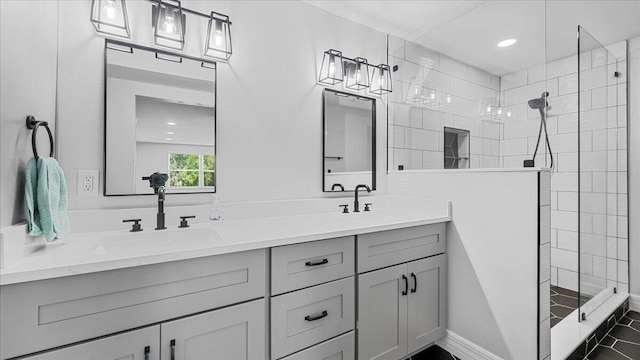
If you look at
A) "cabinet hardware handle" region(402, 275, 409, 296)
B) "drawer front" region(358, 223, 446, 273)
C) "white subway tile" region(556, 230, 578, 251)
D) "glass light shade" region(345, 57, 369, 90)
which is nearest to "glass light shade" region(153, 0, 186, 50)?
"glass light shade" region(345, 57, 369, 90)

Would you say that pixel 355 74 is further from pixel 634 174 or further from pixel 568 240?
pixel 634 174

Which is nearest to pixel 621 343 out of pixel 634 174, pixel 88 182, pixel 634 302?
pixel 634 302

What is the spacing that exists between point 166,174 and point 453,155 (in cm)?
186

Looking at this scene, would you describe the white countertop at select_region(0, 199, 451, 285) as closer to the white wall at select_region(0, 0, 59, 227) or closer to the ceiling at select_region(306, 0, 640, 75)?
the white wall at select_region(0, 0, 59, 227)

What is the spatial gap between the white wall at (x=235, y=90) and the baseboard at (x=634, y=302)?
2.20m

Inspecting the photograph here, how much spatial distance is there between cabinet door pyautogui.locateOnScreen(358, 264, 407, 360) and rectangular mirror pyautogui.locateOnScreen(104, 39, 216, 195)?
3.42 feet

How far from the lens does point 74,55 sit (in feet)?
4.39

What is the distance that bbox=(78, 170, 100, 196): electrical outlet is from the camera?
1.34m

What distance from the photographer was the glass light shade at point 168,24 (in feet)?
4.79

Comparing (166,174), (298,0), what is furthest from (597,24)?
(166,174)

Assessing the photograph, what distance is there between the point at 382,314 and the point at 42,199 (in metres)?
1.59

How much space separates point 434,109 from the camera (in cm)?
226

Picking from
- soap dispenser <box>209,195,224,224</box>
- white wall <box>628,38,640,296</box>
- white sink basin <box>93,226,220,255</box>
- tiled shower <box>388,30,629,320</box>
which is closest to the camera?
white sink basin <box>93,226,220,255</box>

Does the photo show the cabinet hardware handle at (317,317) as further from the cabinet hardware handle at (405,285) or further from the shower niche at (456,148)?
the shower niche at (456,148)
